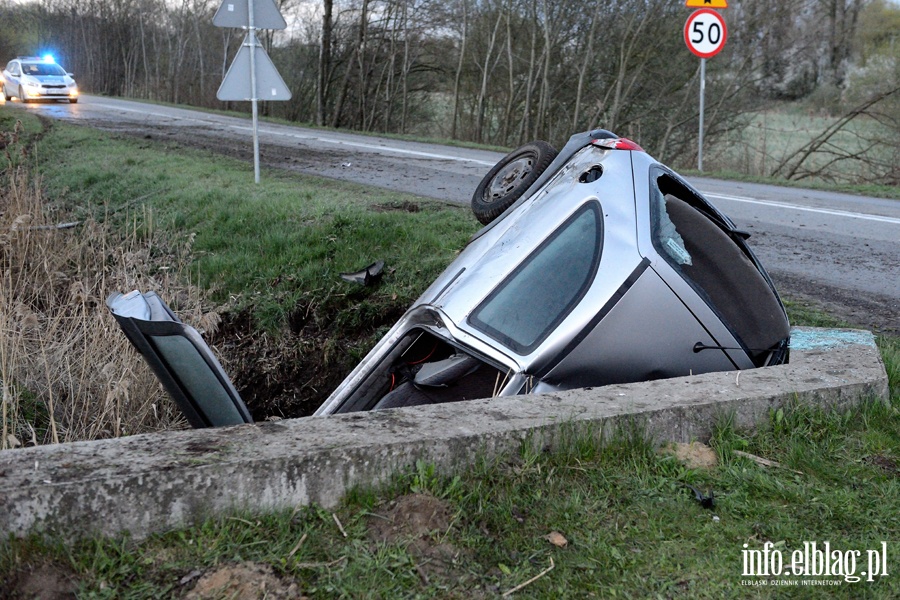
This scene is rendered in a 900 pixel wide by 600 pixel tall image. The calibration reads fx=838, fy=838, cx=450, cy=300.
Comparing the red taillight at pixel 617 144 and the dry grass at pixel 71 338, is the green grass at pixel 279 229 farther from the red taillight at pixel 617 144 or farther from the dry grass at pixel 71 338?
the red taillight at pixel 617 144

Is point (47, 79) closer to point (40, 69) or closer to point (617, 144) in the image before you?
point (40, 69)

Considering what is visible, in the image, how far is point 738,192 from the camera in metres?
11.2

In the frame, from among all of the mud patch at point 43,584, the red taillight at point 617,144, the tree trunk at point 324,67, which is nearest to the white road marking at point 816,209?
the red taillight at point 617,144

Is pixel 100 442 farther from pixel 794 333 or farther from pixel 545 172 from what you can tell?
pixel 794 333

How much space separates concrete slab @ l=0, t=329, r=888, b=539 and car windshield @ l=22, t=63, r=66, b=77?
27119 mm

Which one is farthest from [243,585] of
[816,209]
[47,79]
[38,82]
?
[47,79]

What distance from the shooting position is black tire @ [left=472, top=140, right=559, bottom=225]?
481cm

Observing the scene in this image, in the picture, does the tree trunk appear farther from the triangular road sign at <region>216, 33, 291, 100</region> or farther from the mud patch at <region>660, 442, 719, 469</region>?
the mud patch at <region>660, 442, 719, 469</region>

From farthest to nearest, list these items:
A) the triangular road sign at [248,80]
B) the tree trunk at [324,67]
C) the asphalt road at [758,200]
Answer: the tree trunk at [324,67], the triangular road sign at [248,80], the asphalt road at [758,200]

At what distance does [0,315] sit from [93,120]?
1544 centimetres

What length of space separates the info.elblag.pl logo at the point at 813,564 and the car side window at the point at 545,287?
124 centimetres

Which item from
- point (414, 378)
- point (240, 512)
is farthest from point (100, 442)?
point (414, 378)

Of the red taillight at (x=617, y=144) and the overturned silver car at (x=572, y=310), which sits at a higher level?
the red taillight at (x=617, y=144)

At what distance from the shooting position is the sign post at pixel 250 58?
882cm
